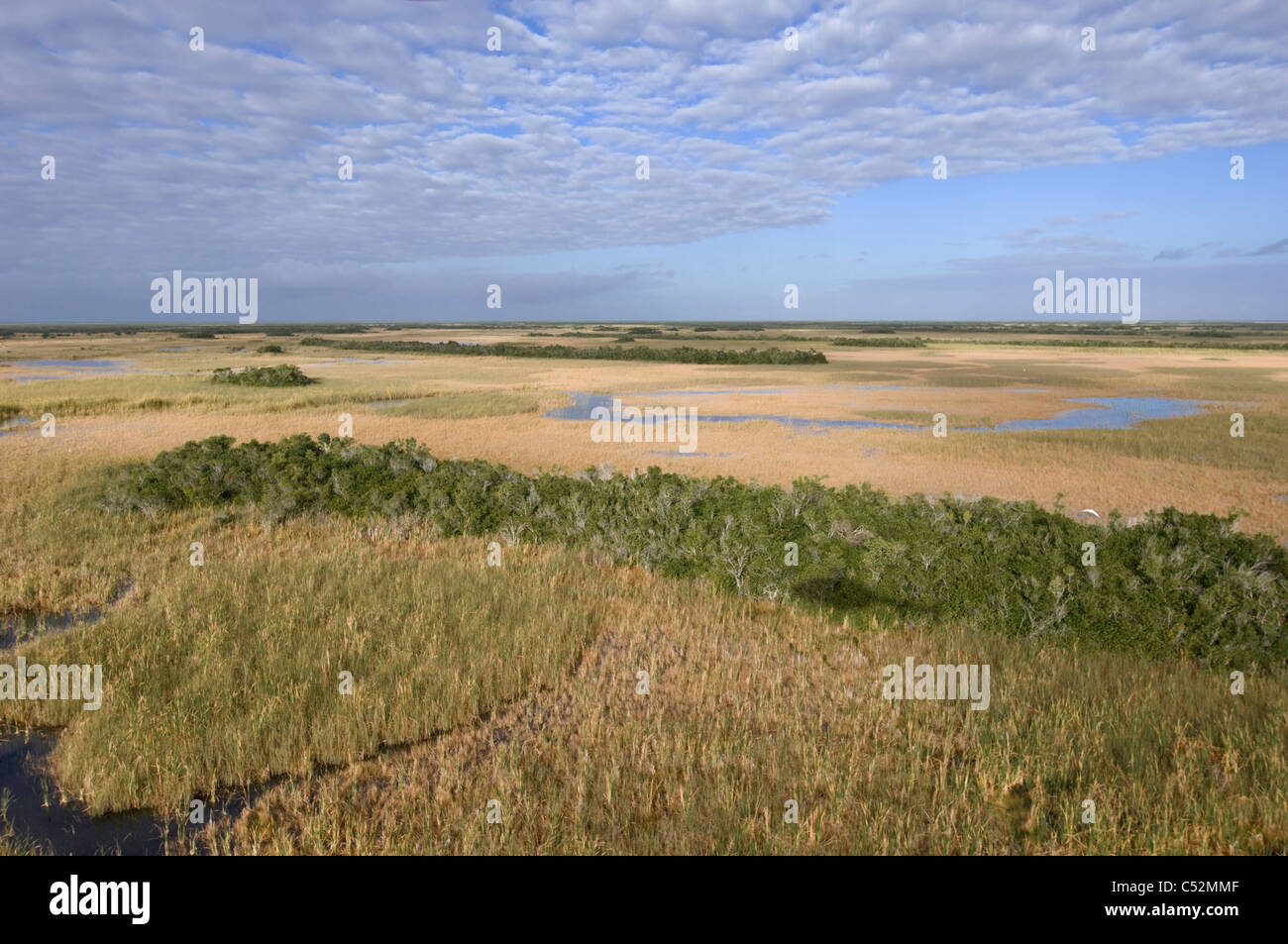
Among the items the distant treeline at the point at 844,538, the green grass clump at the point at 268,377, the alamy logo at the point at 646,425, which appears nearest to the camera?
the distant treeline at the point at 844,538

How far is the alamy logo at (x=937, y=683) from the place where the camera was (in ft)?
24.3

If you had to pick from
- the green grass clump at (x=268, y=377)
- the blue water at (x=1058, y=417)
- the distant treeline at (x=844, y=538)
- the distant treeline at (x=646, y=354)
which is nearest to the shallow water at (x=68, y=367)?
the green grass clump at (x=268, y=377)

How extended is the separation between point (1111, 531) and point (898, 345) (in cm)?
11034

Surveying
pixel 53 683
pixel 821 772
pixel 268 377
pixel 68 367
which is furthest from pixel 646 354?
pixel 821 772

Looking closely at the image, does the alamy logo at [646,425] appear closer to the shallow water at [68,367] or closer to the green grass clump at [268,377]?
the green grass clump at [268,377]

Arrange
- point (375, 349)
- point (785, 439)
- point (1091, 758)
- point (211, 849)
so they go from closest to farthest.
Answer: point (211, 849) → point (1091, 758) → point (785, 439) → point (375, 349)

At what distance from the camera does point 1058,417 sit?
32.5 m

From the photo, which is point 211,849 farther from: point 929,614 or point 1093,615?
point 1093,615

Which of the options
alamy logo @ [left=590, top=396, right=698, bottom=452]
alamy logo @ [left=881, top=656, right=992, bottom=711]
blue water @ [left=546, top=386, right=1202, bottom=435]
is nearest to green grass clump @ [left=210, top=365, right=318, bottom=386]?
blue water @ [left=546, top=386, right=1202, bottom=435]

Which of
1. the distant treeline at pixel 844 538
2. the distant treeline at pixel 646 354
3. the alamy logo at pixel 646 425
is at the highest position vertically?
the distant treeline at pixel 646 354

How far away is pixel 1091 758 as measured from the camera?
237 inches

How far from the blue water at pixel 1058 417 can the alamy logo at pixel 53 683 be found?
2547 cm

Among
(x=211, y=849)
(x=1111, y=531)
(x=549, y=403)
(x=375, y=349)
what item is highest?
(x=375, y=349)

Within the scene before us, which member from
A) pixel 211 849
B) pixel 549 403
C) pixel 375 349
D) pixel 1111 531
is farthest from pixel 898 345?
pixel 211 849
